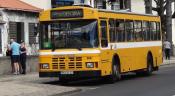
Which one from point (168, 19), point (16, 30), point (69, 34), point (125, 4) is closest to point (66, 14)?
point (69, 34)

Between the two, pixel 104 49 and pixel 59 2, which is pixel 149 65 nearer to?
pixel 104 49

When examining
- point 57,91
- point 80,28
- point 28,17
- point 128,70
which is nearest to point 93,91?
point 57,91

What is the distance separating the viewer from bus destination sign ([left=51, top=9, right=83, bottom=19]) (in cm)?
2278

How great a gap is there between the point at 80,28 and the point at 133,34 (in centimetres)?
455

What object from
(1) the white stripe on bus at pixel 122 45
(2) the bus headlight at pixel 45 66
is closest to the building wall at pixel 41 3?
(1) the white stripe on bus at pixel 122 45

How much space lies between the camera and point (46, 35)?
23.4m

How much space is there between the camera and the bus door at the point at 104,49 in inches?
898

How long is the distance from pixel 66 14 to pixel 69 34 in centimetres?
77

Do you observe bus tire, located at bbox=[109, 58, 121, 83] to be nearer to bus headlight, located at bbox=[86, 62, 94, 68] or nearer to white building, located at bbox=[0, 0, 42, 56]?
bus headlight, located at bbox=[86, 62, 94, 68]

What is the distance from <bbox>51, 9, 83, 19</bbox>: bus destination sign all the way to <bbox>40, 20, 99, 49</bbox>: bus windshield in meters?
0.23

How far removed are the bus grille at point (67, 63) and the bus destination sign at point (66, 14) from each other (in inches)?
62.3

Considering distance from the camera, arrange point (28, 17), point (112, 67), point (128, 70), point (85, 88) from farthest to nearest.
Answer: point (28, 17) → point (128, 70) → point (112, 67) → point (85, 88)

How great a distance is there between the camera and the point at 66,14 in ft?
75.5

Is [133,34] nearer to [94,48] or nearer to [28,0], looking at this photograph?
[94,48]
